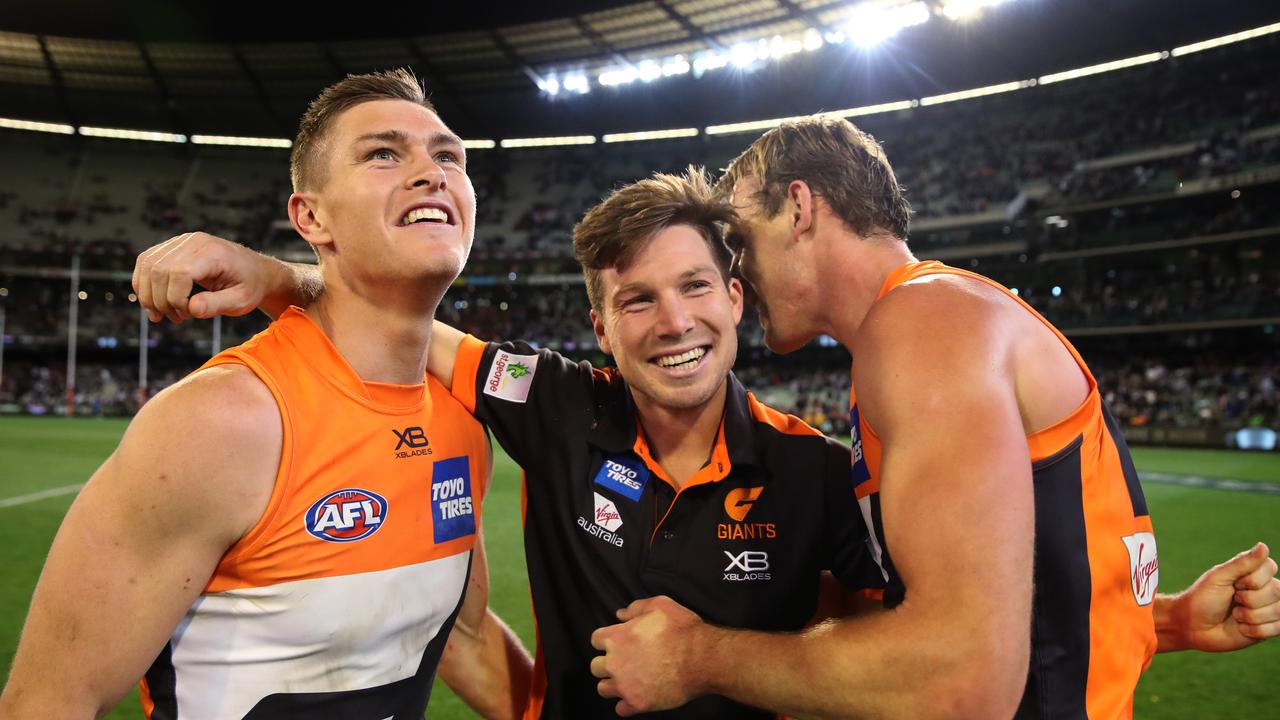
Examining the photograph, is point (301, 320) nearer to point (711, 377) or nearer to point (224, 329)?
point (711, 377)

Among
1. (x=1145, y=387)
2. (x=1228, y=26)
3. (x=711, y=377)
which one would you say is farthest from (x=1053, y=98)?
(x=711, y=377)

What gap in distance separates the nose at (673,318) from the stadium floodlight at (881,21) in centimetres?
3572

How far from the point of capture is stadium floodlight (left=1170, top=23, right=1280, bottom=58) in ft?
113

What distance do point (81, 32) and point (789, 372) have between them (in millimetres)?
38733

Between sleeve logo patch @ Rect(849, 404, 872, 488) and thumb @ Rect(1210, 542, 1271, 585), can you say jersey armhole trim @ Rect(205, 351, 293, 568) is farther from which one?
thumb @ Rect(1210, 542, 1271, 585)

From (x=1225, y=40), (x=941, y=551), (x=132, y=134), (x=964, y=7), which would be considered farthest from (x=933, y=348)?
(x=132, y=134)

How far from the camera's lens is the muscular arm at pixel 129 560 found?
1.88 metres

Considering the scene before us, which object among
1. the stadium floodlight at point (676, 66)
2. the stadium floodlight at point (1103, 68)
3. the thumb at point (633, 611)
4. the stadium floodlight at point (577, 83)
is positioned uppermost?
the stadium floodlight at point (577, 83)

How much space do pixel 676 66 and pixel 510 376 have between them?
40.7 m

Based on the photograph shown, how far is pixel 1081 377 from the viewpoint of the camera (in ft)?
7.16

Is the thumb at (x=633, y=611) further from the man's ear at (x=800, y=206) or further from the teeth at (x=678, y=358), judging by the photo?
the man's ear at (x=800, y=206)

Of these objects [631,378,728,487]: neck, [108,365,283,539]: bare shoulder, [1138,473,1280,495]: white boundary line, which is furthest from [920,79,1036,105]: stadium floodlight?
[108,365,283,539]: bare shoulder

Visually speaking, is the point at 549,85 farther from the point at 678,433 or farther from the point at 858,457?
the point at 858,457

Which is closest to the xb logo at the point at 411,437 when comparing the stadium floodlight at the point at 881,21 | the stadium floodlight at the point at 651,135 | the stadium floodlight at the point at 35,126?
the stadium floodlight at the point at 881,21
